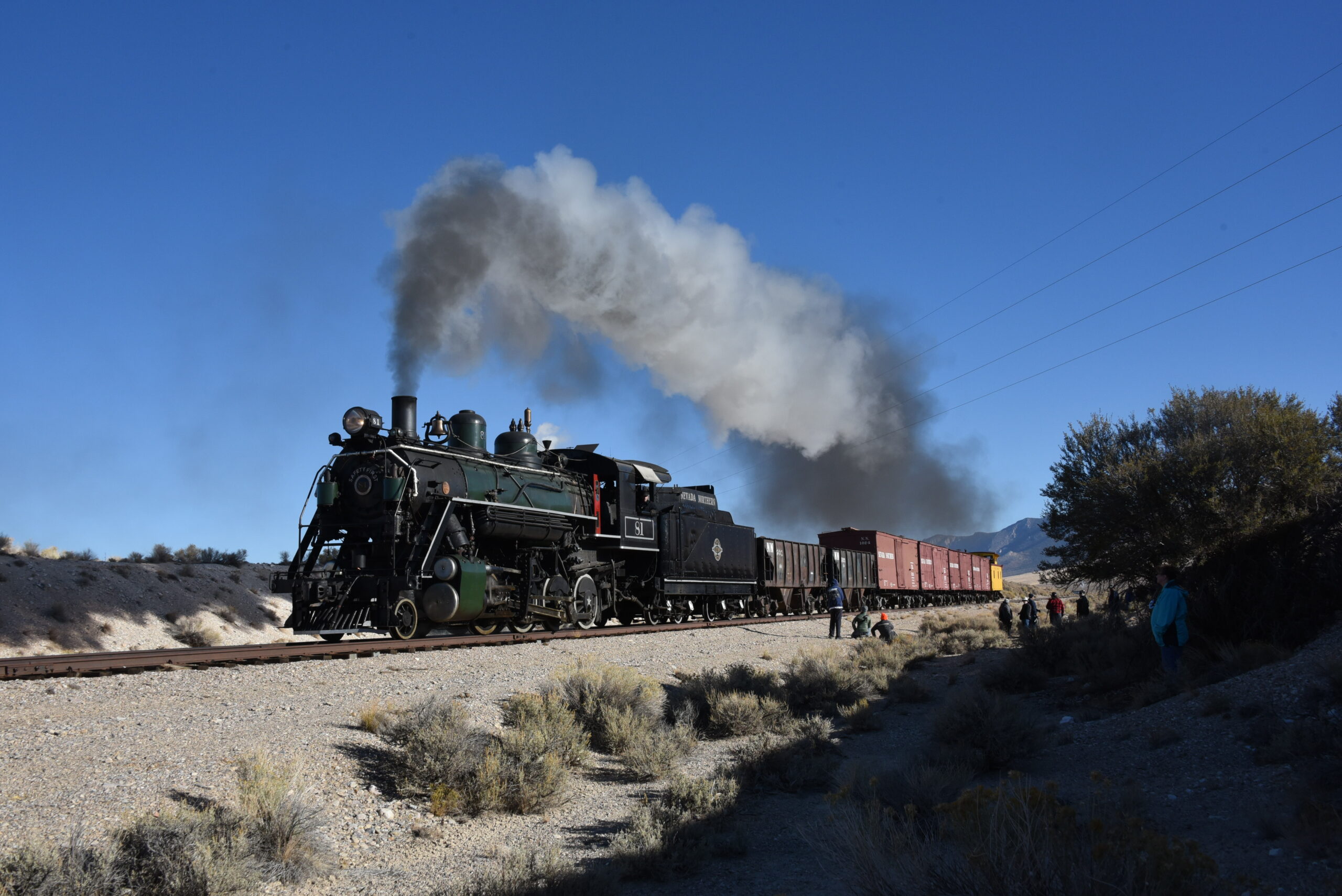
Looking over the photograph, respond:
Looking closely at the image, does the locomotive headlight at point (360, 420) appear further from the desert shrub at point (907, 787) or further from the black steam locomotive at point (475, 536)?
the desert shrub at point (907, 787)

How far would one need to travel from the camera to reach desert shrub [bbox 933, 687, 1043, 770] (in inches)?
352

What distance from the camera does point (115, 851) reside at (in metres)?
4.76

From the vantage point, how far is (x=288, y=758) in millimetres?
6707

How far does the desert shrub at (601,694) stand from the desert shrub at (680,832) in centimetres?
193

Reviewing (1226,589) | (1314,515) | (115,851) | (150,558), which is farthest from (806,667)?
(150,558)

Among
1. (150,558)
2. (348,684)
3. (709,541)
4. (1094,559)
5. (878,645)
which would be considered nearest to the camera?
(348,684)

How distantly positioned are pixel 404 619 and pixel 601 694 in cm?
529

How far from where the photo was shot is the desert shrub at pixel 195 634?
2217cm

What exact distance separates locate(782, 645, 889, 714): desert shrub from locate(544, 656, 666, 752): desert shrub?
278 cm

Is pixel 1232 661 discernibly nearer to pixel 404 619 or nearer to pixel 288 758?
pixel 288 758

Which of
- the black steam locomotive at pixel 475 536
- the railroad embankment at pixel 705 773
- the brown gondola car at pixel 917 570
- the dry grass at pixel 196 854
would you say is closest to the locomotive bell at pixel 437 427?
the black steam locomotive at pixel 475 536

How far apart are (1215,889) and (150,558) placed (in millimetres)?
35739

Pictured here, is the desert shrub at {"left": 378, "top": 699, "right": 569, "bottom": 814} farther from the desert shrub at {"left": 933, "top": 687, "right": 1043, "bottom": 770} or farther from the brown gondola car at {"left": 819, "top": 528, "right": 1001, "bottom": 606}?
the brown gondola car at {"left": 819, "top": 528, "right": 1001, "bottom": 606}

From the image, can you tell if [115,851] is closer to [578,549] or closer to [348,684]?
[348,684]
